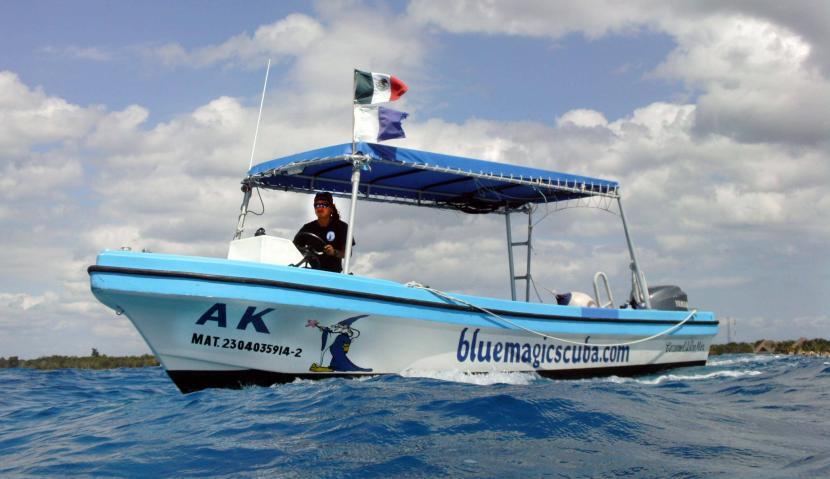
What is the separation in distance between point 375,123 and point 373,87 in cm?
46

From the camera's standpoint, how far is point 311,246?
320 inches

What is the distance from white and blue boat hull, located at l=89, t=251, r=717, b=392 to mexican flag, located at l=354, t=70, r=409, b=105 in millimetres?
2417

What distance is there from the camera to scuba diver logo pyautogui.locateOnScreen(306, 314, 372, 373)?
23.7 feet

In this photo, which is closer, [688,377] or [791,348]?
[688,377]

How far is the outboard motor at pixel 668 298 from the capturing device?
12.1 metres

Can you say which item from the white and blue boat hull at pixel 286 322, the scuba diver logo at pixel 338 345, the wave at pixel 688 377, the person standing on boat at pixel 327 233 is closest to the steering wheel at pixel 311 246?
the person standing on boat at pixel 327 233

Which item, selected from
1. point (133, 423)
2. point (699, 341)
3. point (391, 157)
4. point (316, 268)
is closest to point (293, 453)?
point (133, 423)

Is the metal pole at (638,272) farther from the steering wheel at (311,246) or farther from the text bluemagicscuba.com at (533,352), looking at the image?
the steering wheel at (311,246)

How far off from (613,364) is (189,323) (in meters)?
6.63

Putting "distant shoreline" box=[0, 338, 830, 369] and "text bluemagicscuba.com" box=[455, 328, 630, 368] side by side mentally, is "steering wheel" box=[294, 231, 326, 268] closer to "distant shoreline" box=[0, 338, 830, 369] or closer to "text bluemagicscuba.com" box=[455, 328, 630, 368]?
"text bluemagicscuba.com" box=[455, 328, 630, 368]

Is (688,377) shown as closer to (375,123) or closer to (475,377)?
(475,377)

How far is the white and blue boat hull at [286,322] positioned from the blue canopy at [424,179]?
181 centimetres

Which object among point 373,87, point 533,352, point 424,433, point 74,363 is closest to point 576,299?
point 533,352

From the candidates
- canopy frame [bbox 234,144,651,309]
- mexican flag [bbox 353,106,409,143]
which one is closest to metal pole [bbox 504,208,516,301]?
canopy frame [bbox 234,144,651,309]
